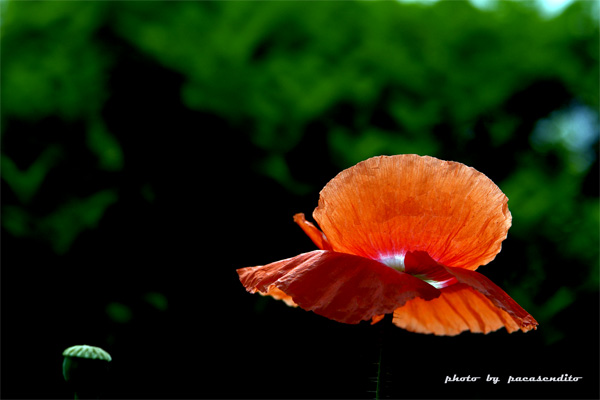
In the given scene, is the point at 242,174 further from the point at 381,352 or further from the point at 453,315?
the point at 381,352

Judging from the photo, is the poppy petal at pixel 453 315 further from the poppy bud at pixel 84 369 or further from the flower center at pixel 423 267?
the poppy bud at pixel 84 369

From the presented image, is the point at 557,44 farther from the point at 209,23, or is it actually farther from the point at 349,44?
the point at 209,23

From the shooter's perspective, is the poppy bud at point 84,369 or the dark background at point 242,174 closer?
the poppy bud at point 84,369

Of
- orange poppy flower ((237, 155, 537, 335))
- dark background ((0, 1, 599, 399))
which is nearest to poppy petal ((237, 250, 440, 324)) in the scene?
orange poppy flower ((237, 155, 537, 335))

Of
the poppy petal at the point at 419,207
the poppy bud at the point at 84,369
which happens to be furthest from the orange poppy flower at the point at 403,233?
the poppy bud at the point at 84,369

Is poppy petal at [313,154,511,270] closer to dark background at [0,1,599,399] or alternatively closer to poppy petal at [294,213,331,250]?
poppy petal at [294,213,331,250]

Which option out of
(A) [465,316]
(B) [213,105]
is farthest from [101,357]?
(B) [213,105]
